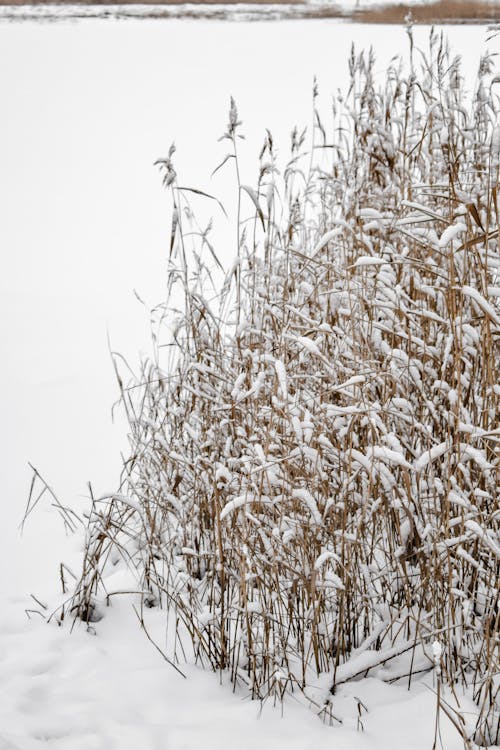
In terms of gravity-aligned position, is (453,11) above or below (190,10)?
Answer: below

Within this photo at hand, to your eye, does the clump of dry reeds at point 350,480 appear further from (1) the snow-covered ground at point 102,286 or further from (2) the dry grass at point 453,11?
(2) the dry grass at point 453,11

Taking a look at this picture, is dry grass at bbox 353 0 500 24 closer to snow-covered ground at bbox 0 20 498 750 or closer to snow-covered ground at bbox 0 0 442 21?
snow-covered ground at bbox 0 20 498 750

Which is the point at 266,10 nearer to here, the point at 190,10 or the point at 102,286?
the point at 190,10

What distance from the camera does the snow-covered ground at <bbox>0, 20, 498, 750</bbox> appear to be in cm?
142

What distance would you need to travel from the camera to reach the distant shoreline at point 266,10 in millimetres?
4746

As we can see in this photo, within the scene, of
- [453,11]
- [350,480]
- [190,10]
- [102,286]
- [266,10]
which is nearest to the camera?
[350,480]

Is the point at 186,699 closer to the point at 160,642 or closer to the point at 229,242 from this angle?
the point at 160,642

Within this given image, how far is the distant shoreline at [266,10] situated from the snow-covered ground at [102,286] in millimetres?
124

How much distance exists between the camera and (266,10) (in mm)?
7016

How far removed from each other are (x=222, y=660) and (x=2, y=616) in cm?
70

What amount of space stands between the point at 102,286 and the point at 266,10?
386 centimetres

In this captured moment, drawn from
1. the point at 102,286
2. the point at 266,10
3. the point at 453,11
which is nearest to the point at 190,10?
the point at 266,10

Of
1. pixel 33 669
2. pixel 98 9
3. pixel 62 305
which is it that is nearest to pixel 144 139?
pixel 98 9

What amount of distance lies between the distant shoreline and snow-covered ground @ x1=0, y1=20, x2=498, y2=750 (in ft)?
0.41
